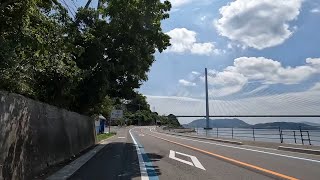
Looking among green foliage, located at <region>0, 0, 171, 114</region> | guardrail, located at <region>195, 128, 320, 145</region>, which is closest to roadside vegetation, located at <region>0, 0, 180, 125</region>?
green foliage, located at <region>0, 0, 171, 114</region>

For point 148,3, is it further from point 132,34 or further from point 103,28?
point 103,28

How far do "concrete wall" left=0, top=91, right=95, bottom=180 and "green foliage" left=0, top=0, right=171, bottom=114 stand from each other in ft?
2.91

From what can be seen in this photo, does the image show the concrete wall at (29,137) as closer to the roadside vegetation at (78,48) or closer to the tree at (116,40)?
the roadside vegetation at (78,48)

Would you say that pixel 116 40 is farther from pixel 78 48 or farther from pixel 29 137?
pixel 29 137

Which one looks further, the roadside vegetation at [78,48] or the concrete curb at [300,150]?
the concrete curb at [300,150]

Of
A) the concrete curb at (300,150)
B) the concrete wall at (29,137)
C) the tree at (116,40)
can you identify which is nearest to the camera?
the concrete wall at (29,137)

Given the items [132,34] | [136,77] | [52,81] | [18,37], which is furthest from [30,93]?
[136,77]

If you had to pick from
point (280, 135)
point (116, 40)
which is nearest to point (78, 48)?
point (116, 40)

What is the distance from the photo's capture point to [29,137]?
11.7m

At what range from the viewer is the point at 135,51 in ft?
87.3

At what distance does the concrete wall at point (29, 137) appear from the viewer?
30.9 ft

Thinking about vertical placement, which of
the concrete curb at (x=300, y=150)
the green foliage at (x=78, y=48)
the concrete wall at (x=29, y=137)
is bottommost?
the concrete curb at (x=300, y=150)

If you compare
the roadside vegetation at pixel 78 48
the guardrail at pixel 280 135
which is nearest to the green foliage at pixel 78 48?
the roadside vegetation at pixel 78 48

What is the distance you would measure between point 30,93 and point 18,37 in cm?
505
